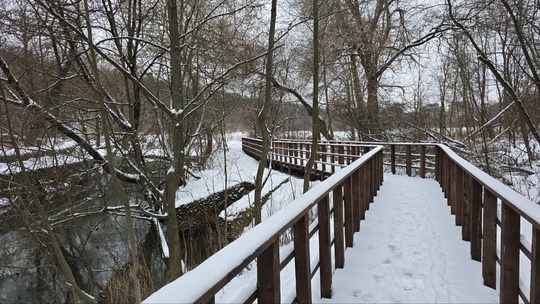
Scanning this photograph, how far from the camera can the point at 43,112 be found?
5867mm

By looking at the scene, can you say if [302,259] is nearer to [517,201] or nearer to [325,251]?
[325,251]

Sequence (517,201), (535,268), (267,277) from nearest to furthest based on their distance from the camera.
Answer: (267,277) < (535,268) < (517,201)

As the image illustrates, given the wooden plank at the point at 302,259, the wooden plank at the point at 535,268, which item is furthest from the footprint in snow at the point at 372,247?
the wooden plank at the point at 535,268

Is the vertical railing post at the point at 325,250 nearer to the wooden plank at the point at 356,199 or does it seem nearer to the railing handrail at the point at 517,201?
the railing handrail at the point at 517,201

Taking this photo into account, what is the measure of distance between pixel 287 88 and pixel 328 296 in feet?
44.9

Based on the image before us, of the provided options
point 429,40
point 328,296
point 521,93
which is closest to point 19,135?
point 328,296

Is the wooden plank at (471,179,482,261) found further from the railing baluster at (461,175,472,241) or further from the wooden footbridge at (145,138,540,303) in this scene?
the railing baluster at (461,175,472,241)

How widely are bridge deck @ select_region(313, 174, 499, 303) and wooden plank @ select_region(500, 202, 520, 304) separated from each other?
18.9 inches

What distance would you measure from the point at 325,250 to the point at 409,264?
113 centimetres

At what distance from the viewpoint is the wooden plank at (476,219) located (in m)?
3.37

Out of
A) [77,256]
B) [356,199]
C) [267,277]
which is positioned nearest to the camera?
[267,277]

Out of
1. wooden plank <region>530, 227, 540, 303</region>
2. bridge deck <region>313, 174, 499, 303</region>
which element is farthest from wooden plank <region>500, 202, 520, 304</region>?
bridge deck <region>313, 174, 499, 303</region>

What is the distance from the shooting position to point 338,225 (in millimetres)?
3393

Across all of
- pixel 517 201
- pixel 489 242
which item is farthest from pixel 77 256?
pixel 517 201
